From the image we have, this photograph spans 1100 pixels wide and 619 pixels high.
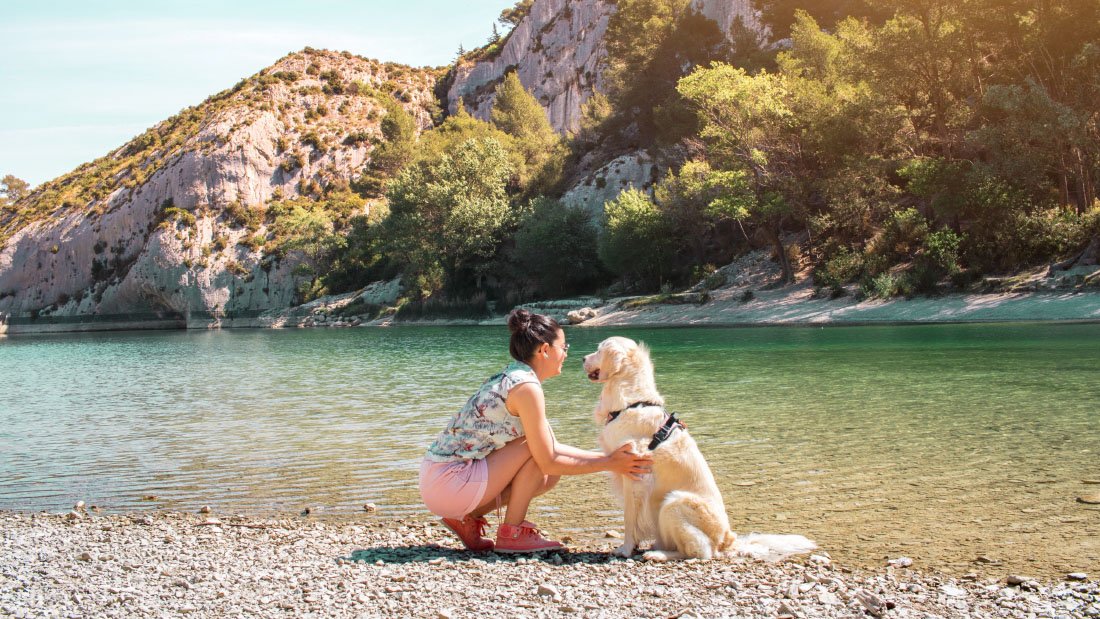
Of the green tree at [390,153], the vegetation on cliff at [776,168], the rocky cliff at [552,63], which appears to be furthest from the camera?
the rocky cliff at [552,63]

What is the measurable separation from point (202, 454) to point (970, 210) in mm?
32594

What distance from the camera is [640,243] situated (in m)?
45.8

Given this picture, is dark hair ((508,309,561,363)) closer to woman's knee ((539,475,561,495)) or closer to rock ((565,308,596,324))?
woman's knee ((539,475,561,495))

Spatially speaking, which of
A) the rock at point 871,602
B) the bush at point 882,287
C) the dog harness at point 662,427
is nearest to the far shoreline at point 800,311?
the bush at point 882,287

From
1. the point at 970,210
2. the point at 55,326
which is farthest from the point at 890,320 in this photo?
the point at 55,326

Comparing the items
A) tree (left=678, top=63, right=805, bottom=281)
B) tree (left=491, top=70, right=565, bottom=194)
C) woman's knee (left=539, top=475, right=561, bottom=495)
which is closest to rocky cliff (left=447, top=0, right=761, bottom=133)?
tree (left=491, top=70, right=565, bottom=194)

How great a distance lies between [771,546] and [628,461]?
1286 mm

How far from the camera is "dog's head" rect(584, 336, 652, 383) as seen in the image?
5027 millimetres

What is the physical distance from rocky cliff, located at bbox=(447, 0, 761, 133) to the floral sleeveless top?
267 feet

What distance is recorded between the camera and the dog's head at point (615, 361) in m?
5.03

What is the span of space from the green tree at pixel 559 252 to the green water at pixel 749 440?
28626 millimetres

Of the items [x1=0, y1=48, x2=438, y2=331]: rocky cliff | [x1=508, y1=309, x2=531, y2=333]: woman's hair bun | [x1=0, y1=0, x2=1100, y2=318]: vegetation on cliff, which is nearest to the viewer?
[x1=508, y1=309, x2=531, y2=333]: woman's hair bun

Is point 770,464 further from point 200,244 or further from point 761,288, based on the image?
point 200,244

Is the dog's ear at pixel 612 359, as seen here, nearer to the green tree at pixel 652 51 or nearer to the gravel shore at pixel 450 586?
the gravel shore at pixel 450 586
